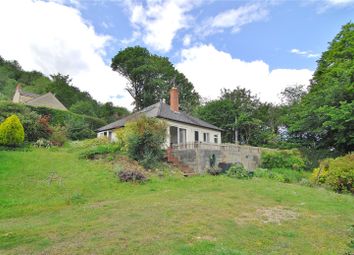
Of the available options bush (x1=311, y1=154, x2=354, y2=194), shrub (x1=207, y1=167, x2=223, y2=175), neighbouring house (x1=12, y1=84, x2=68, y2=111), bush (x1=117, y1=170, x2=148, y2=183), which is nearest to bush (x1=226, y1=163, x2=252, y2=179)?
shrub (x1=207, y1=167, x2=223, y2=175)

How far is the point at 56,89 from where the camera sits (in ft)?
172

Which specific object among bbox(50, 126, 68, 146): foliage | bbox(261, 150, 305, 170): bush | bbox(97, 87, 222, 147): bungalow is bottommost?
bbox(261, 150, 305, 170): bush

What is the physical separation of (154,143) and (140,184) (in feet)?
13.4

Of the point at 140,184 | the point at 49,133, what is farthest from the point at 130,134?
the point at 49,133

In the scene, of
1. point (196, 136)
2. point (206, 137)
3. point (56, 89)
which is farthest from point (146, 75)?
point (196, 136)

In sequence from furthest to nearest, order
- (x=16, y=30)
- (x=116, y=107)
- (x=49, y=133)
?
(x=116, y=107) < (x=49, y=133) < (x=16, y=30)

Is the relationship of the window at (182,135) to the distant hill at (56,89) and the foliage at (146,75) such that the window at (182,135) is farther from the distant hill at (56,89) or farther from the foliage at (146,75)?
the distant hill at (56,89)

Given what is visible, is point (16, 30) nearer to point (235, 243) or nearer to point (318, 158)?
point (235, 243)

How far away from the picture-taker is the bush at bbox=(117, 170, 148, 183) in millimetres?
13730

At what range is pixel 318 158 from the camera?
25.4m

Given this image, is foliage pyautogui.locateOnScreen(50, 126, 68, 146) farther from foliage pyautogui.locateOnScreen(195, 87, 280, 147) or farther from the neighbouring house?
foliage pyautogui.locateOnScreen(195, 87, 280, 147)

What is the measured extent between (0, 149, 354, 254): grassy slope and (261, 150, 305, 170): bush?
31.6 feet

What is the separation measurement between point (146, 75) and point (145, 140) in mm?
31510

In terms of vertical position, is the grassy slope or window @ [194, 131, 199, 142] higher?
window @ [194, 131, 199, 142]
